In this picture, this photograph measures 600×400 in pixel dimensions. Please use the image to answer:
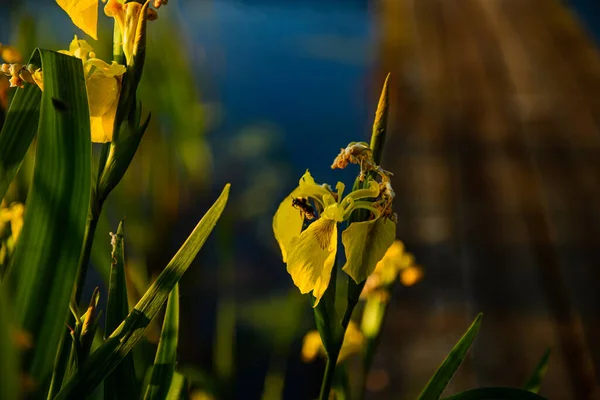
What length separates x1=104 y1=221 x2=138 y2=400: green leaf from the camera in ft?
1.31

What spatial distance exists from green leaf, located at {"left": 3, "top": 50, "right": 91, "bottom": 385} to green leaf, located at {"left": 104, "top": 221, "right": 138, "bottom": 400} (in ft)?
0.23

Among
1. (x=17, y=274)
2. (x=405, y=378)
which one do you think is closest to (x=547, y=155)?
(x=405, y=378)

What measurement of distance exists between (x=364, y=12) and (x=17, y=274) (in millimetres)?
4284

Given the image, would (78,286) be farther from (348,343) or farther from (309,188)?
(348,343)

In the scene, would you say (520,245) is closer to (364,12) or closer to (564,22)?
(564,22)

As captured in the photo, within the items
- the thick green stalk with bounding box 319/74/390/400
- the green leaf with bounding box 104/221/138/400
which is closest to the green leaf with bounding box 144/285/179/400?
the green leaf with bounding box 104/221/138/400

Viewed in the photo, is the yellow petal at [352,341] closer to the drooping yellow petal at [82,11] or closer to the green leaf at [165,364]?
the green leaf at [165,364]

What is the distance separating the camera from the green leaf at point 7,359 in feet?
0.82

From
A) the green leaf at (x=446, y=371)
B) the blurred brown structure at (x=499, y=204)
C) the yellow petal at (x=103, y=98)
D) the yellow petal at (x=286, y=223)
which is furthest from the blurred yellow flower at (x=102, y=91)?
the blurred brown structure at (x=499, y=204)

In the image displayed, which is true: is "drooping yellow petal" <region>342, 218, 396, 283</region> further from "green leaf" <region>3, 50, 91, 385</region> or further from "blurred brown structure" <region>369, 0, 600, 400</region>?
"blurred brown structure" <region>369, 0, 600, 400</region>

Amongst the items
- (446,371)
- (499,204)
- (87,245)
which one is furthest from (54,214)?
(499,204)

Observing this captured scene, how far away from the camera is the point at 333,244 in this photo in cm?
36

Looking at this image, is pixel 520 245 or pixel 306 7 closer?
pixel 520 245

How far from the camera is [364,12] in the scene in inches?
172
